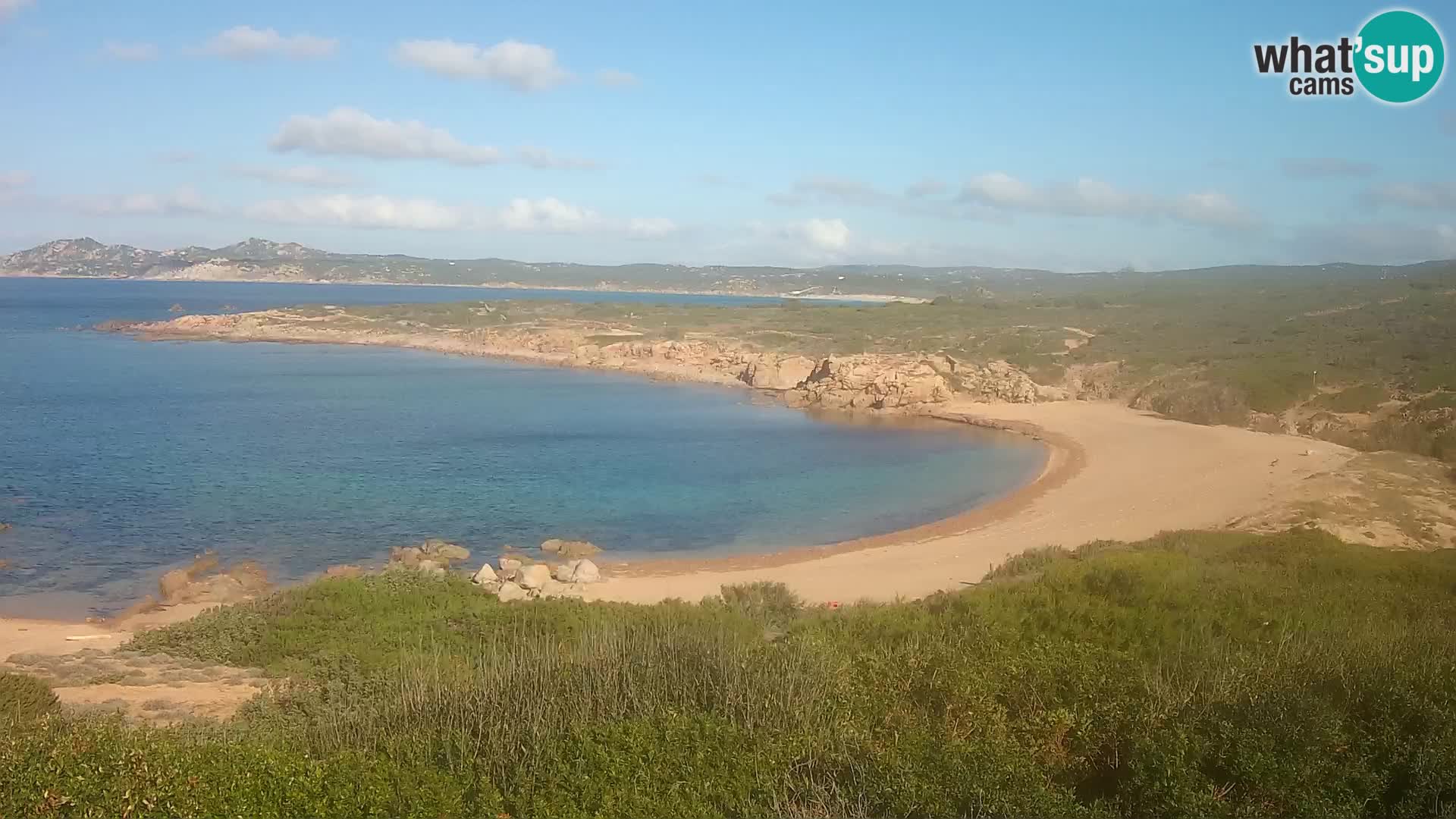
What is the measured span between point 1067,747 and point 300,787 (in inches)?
221

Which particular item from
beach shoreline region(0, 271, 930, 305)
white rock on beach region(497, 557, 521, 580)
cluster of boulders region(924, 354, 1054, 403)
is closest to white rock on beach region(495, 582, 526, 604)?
white rock on beach region(497, 557, 521, 580)

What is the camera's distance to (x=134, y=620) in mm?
16469

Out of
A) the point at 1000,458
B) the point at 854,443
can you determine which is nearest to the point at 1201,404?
the point at 1000,458

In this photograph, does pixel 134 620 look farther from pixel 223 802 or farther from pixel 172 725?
pixel 223 802

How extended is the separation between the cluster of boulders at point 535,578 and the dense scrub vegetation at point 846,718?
4166 mm

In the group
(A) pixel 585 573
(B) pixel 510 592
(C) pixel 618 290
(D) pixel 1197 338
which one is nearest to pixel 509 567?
(A) pixel 585 573

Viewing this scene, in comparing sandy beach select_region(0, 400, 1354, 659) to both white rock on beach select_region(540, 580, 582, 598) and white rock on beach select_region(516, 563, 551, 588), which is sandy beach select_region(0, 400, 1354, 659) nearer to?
white rock on beach select_region(540, 580, 582, 598)

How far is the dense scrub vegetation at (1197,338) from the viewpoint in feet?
118

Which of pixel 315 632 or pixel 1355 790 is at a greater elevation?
pixel 1355 790

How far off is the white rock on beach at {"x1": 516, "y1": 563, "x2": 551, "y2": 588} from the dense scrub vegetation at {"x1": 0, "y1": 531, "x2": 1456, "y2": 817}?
16.7 ft

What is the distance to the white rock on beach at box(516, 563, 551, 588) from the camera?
17.9 metres

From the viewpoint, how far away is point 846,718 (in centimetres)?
779

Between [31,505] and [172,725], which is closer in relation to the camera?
[172,725]

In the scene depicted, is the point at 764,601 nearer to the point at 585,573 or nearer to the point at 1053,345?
the point at 585,573
